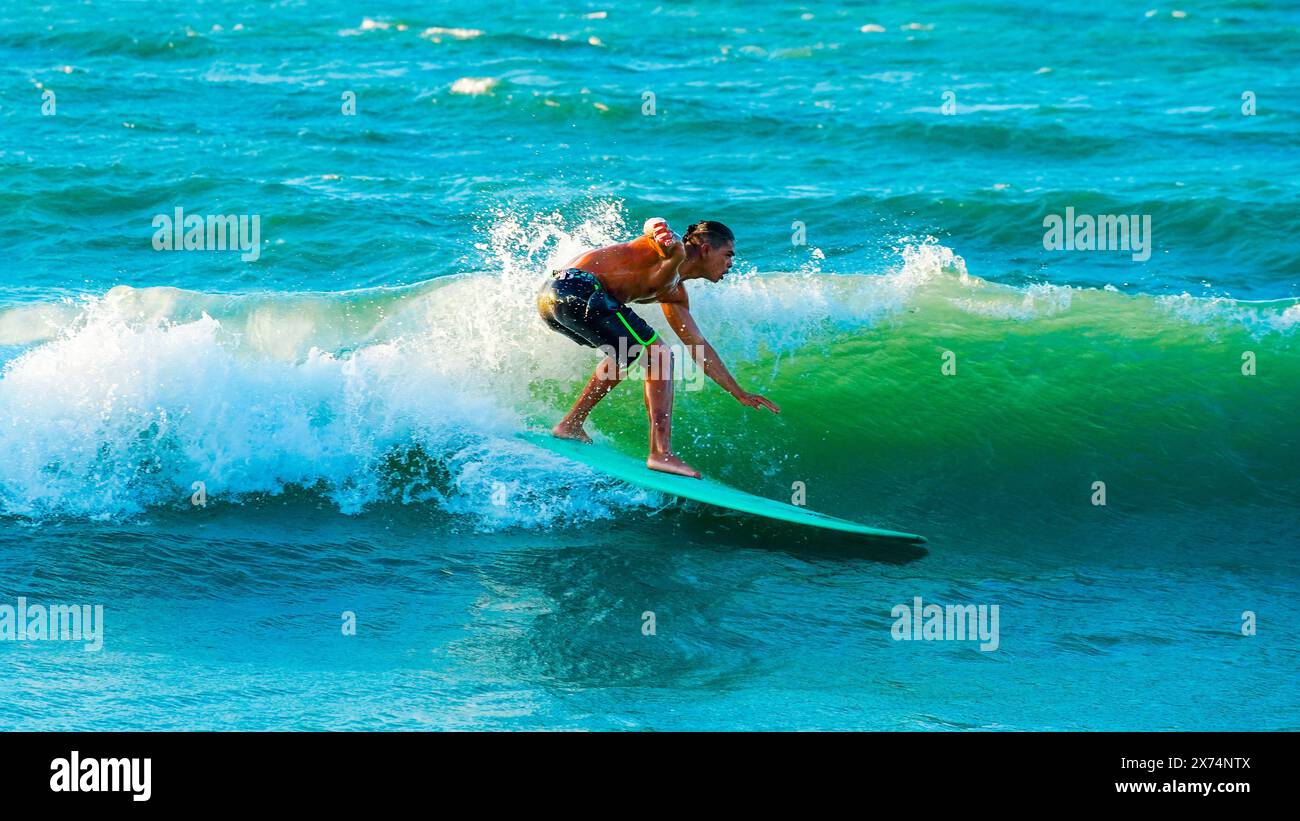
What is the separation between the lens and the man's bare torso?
7.02 metres

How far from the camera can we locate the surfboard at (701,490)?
7.01 metres

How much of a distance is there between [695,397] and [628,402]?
1.36ft

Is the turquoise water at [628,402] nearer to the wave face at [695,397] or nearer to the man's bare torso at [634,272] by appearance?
the wave face at [695,397]

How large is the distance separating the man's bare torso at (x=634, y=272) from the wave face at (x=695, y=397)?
1111 mm

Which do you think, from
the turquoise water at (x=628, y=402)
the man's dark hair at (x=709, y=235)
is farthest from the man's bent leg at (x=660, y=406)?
the man's dark hair at (x=709, y=235)

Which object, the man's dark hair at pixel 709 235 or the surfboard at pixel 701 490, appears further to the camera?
the surfboard at pixel 701 490

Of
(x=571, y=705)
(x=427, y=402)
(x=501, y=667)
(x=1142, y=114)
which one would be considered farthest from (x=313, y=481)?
(x=1142, y=114)

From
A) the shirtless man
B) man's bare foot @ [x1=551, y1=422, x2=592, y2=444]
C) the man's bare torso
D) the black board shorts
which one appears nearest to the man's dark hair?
the shirtless man

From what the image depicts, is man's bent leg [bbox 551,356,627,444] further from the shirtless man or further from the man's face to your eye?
the man's face

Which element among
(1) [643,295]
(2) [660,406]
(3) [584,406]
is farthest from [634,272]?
(3) [584,406]

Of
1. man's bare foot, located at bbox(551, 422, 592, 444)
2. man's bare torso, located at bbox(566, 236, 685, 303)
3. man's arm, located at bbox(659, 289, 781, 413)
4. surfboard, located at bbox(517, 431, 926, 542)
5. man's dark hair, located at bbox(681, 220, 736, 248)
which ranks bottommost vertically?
surfboard, located at bbox(517, 431, 926, 542)

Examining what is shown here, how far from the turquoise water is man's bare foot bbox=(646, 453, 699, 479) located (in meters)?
0.24

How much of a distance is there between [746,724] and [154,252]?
8467 millimetres

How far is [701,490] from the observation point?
280 inches
